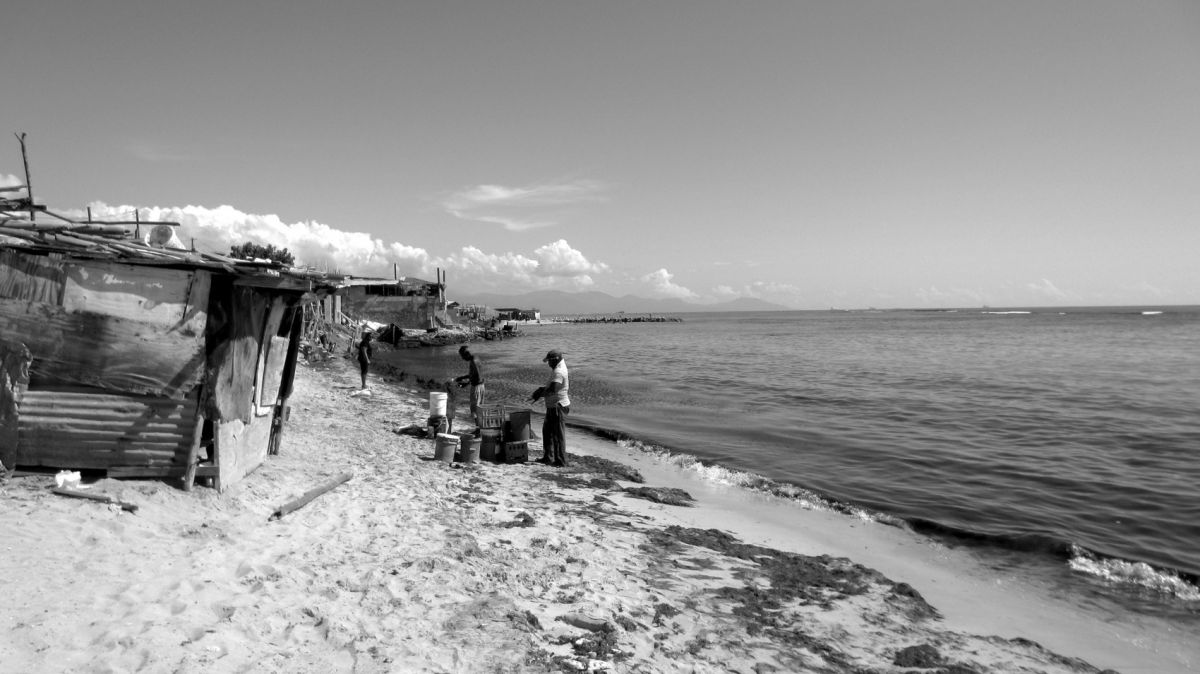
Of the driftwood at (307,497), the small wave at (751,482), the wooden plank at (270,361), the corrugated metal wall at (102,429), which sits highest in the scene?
the wooden plank at (270,361)

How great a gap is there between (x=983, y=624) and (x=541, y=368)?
30.5 meters

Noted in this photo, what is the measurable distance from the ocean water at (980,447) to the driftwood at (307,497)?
7.60 meters

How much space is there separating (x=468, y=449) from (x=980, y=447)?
13424 millimetres

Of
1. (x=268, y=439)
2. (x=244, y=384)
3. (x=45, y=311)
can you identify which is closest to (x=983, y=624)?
(x=244, y=384)

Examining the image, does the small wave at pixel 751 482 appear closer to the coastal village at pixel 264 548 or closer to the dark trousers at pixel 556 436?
the coastal village at pixel 264 548

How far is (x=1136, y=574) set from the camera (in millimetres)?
7918

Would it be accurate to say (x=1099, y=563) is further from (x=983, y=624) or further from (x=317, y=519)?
(x=317, y=519)

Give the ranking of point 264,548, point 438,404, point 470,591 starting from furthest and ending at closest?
1. point 438,404
2. point 264,548
3. point 470,591

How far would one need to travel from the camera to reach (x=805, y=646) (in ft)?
17.8

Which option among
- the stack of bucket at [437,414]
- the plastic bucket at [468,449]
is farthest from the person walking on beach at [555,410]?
the stack of bucket at [437,414]

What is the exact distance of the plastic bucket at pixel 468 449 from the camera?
10742 millimetres

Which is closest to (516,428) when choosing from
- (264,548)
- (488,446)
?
(488,446)

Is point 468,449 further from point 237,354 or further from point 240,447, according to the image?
point 237,354

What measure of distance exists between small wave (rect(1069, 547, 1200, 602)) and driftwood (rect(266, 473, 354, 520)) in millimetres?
10722
